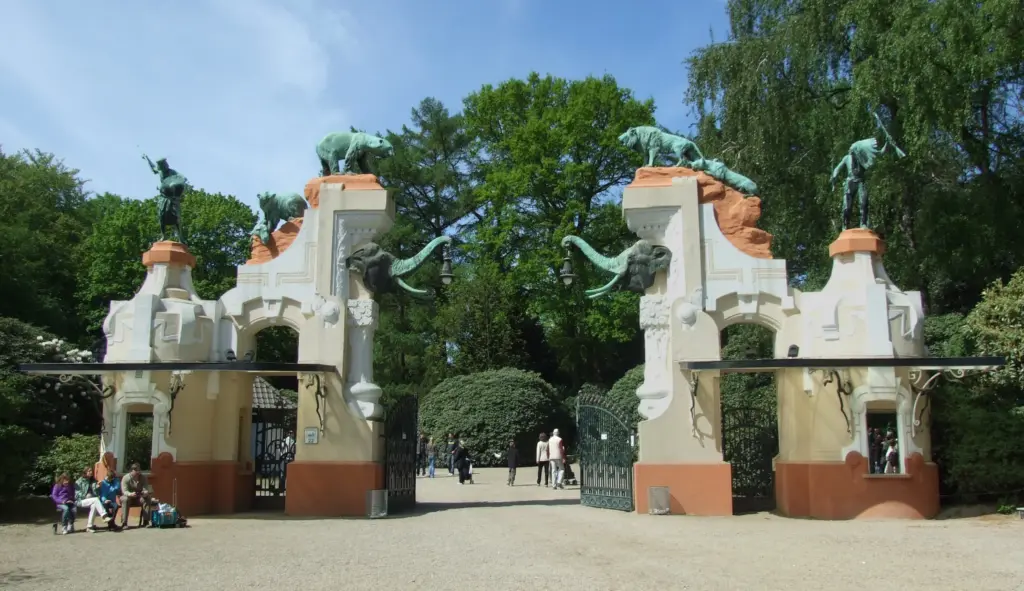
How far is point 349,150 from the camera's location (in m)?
17.7

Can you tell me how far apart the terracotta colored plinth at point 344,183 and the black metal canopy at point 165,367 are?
3.43 metres

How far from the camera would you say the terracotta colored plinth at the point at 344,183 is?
56.3ft

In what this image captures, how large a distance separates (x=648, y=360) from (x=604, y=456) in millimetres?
2210

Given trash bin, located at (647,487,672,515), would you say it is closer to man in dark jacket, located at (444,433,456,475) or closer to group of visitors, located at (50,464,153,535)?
group of visitors, located at (50,464,153,535)

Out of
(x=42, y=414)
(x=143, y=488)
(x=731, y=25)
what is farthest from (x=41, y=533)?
(x=731, y=25)

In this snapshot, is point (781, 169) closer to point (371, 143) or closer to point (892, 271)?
point (892, 271)

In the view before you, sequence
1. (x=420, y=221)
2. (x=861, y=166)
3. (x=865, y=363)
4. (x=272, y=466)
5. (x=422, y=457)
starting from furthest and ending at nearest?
(x=420, y=221)
(x=422, y=457)
(x=272, y=466)
(x=861, y=166)
(x=865, y=363)

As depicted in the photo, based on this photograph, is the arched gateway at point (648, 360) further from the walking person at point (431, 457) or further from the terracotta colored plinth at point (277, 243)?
the walking person at point (431, 457)

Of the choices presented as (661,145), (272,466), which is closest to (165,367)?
(272,466)

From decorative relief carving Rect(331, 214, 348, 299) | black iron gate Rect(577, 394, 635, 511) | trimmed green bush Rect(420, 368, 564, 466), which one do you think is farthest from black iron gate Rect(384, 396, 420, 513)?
trimmed green bush Rect(420, 368, 564, 466)

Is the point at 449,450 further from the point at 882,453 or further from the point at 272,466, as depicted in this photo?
the point at 882,453

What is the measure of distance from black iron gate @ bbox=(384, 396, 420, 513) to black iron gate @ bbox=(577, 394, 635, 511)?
137 inches

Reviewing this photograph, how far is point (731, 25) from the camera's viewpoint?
27.2m

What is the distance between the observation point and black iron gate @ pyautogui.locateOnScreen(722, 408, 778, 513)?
57.4ft
